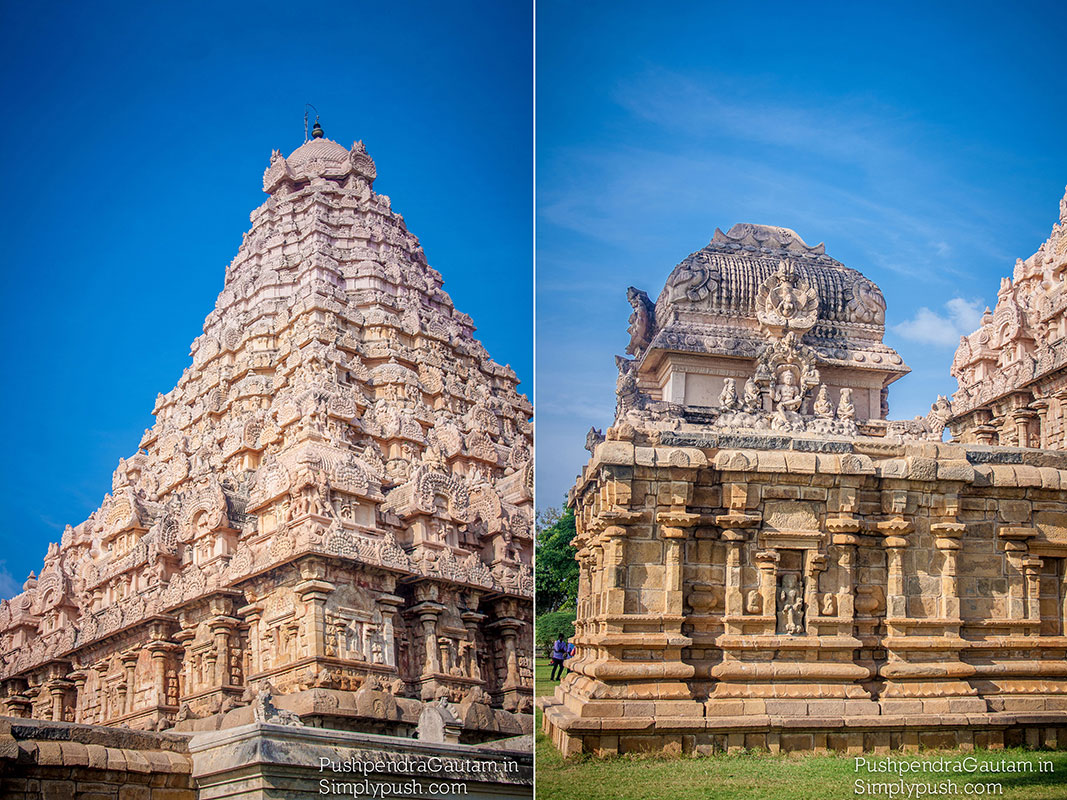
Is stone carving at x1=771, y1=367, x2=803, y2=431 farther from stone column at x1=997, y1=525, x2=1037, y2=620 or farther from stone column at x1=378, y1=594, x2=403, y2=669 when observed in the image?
stone column at x1=378, y1=594, x2=403, y2=669

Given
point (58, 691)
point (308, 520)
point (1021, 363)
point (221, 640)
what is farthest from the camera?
point (58, 691)

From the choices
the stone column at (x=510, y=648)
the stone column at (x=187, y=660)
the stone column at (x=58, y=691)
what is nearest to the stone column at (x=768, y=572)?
the stone column at (x=510, y=648)

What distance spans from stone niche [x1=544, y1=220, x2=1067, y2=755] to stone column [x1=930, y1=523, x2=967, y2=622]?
0.05ft

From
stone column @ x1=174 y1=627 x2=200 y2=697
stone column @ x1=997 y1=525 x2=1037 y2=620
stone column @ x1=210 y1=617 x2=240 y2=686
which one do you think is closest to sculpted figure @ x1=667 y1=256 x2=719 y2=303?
stone column @ x1=997 y1=525 x2=1037 y2=620

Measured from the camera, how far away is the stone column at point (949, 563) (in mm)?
8938

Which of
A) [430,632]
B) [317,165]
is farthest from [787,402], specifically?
[317,165]

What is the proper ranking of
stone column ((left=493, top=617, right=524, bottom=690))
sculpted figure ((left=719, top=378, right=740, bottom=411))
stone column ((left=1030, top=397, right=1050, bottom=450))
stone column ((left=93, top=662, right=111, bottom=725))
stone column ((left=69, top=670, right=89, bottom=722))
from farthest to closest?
stone column ((left=69, top=670, right=89, bottom=722))
stone column ((left=93, top=662, right=111, bottom=725))
stone column ((left=493, top=617, right=524, bottom=690))
stone column ((left=1030, top=397, right=1050, bottom=450))
sculpted figure ((left=719, top=378, right=740, bottom=411))

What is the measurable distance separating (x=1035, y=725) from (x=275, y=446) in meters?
11.3

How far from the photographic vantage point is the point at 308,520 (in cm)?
1326

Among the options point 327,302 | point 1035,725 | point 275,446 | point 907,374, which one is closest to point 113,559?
point 275,446

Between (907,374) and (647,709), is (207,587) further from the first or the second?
(907,374)

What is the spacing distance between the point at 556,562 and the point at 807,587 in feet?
30.0

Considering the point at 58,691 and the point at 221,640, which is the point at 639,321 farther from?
the point at 58,691

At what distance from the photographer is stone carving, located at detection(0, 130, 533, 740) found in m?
13.3
